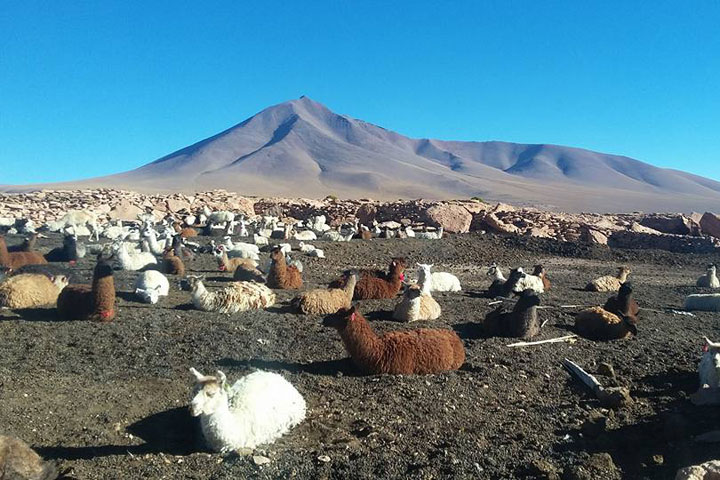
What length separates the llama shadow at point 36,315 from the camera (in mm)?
9227

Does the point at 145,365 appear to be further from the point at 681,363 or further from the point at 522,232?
the point at 522,232

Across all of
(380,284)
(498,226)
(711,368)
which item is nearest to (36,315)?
(380,284)

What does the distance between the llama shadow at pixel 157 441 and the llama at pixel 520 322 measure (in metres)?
5.63

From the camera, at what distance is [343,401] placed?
6.56m

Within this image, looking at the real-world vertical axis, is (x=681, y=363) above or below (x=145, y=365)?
above

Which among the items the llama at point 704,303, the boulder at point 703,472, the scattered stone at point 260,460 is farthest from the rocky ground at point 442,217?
the scattered stone at point 260,460

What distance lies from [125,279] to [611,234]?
22.9 metres

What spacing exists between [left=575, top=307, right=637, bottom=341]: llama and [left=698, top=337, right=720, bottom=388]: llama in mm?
2738

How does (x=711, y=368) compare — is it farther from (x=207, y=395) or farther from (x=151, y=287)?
(x=151, y=287)

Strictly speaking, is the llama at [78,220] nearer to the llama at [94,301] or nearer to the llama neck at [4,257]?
the llama neck at [4,257]

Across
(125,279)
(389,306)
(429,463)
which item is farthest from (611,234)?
(429,463)

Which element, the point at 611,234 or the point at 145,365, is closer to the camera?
the point at 145,365

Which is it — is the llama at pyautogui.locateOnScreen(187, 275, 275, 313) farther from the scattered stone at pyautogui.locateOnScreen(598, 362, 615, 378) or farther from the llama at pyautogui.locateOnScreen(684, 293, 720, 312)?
the llama at pyautogui.locateOnScreen(684, 293, 720, 312)

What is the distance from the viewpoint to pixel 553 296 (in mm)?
13719
